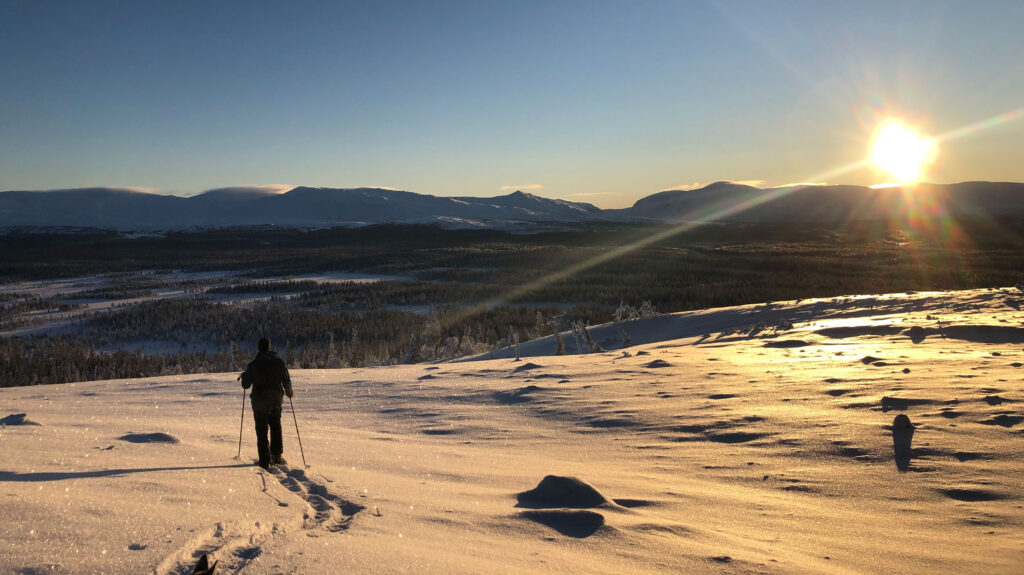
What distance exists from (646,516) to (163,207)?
221084 millimetres

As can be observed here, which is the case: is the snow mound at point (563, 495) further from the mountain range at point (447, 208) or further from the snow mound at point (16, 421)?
the mountain range at point (447, 208)

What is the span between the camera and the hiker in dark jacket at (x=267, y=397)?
430 cm

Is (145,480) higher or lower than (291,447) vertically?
higher

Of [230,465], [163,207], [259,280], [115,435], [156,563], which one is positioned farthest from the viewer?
[163,207]

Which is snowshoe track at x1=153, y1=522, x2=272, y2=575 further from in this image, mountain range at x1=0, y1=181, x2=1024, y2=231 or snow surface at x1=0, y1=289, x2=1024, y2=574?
mountain range at x1=0, y1=181, x2=1024, y2=231

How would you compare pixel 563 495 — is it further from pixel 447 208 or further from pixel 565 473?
pixel 447 208

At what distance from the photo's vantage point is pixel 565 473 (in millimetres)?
4125

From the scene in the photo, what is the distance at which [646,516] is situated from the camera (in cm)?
311

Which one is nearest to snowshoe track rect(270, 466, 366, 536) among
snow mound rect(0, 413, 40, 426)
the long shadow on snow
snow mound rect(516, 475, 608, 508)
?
the long shadow on snow

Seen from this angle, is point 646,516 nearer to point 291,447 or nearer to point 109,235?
point 291,447

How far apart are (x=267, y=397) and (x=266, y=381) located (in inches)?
5.3

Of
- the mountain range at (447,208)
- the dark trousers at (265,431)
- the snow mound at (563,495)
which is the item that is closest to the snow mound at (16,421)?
the dark trousers at (265,431)

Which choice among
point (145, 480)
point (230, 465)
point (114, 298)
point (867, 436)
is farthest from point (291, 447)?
point (114, 298)

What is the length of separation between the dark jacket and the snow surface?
1.50 feet
